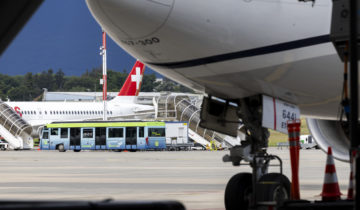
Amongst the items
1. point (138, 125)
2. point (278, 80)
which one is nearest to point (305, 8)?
point (278, 80)

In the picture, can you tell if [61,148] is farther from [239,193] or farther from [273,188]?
[273,188]

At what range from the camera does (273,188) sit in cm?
793

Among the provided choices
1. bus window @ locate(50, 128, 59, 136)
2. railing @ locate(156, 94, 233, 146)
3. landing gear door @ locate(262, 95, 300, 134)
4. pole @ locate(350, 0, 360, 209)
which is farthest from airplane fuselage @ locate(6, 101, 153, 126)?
pole @ locate(350, 0, 360, 209)

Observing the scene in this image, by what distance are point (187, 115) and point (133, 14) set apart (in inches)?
2091

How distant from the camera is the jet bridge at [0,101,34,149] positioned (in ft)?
189

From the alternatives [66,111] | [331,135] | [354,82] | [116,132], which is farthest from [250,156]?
[66,111]

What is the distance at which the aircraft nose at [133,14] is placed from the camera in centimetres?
708

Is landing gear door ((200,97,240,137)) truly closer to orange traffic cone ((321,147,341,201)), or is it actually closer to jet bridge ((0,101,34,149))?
orange traffic cone ((321,147,341,201))

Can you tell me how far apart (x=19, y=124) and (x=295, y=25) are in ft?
173

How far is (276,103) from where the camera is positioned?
8.57m

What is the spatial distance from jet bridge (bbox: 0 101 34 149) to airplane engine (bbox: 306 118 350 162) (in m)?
48.5

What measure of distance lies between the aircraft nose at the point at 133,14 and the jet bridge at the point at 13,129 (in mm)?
51938

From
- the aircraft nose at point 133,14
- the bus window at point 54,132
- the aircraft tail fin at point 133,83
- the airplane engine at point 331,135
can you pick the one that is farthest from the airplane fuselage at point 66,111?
the aircraft nose at point 133,14

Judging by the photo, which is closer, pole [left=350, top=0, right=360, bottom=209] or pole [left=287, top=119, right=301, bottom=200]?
pole [left=350, top=0, right=360, bottom=209]
